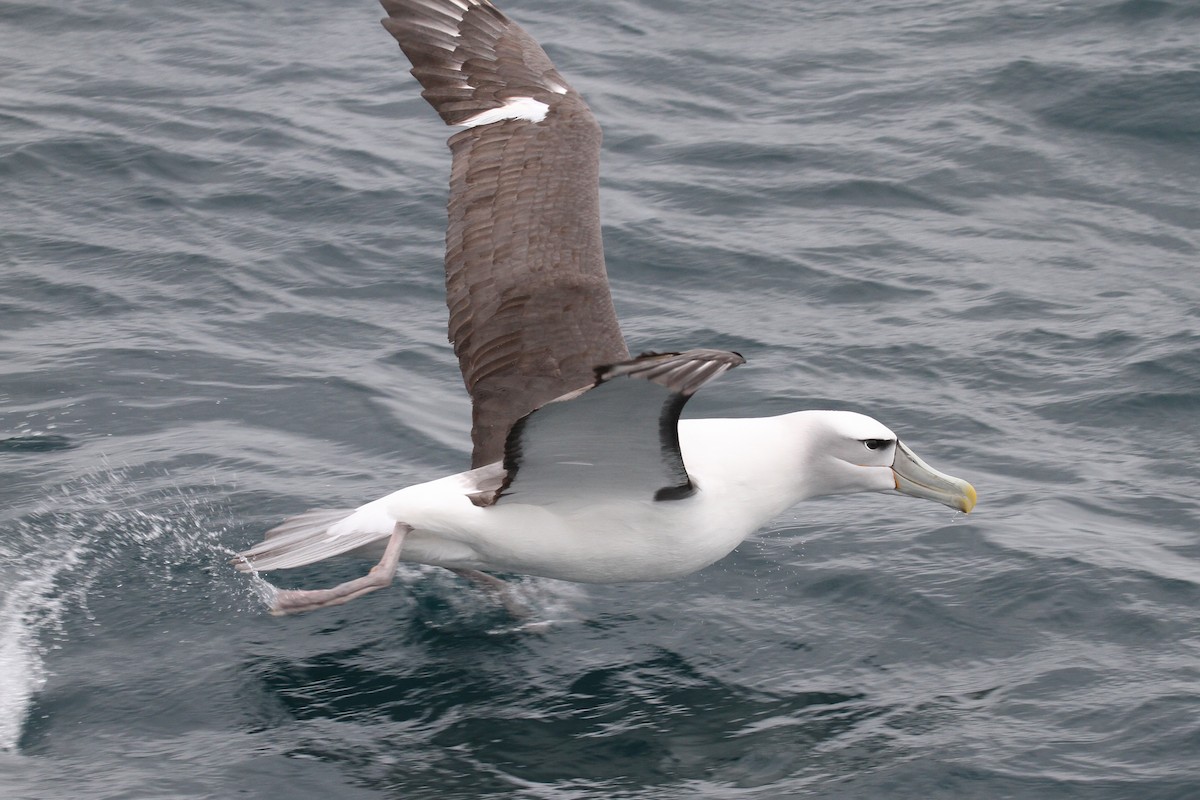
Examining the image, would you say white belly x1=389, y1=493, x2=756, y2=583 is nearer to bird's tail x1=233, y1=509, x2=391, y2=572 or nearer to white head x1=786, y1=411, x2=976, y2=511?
bird's tail x1=233, y1=509, x2=391, y2=572

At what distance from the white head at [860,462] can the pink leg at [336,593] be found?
1.86 m

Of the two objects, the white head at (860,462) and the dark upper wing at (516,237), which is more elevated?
the dark upper wing at (516,237)

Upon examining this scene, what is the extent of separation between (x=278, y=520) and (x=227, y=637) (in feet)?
3.90

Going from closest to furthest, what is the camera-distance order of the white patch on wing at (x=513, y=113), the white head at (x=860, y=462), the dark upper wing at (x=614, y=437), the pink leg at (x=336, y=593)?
the dark upper wing at (x=614, y=437) → the pink leg at (x=336, y=593) → the white head at (x=860, y=462) → the white patch on wing at (x=513, y=113)

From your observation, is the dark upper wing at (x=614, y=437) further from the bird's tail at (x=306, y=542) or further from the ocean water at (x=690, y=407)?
the ocean water at (x=690, y=407)

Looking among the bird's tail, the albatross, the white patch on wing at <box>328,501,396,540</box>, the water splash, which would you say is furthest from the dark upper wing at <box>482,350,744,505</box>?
the water splash

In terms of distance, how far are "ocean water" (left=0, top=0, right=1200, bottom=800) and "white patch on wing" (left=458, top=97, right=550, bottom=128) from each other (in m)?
1.79

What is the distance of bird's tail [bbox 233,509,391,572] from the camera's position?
21.1ft

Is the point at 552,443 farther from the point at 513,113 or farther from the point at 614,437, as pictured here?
the point at 513,113

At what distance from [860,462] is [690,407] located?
7.60 feet

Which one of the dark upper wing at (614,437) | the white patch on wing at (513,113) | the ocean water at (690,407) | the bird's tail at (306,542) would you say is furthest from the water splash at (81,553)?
the white patch on wing at (513,113)

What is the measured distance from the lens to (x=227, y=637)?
21.6 ft

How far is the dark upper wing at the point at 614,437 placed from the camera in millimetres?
4988

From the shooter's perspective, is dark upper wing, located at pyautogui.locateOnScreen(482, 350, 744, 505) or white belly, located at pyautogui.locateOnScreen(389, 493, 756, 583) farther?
white belly, located at pyautogui.locateOnScreen(389, 493, 756, 583)
